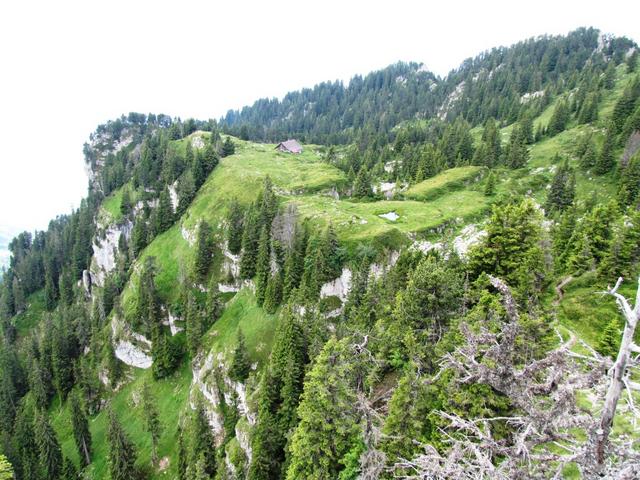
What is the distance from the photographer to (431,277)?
3478 cm

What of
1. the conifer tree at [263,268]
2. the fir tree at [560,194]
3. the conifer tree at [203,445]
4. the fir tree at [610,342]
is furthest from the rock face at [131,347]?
the fir tree at [560,194]

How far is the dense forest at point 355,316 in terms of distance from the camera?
43.4 ft

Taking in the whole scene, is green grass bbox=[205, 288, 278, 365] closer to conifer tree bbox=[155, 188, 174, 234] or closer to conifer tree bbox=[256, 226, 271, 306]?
conifer tree bbox=[256, 226, 271, 306]

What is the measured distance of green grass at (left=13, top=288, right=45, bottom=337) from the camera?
158m

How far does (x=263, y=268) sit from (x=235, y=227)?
73.5 ft

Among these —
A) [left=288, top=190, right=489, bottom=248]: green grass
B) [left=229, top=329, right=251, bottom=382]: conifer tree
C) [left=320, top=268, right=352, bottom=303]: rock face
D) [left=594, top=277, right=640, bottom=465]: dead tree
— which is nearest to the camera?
[left=594, top=277, right=640, bottom=465]: dead tree

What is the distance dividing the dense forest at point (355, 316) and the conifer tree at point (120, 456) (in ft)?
1.21

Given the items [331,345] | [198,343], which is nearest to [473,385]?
[331,345]

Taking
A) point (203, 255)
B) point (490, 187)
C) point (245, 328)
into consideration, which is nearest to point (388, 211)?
point (490, 187)

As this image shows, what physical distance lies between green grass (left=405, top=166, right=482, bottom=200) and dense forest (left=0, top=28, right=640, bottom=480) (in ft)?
2.43

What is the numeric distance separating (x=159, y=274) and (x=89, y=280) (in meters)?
79.2

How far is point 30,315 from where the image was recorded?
16500 cm

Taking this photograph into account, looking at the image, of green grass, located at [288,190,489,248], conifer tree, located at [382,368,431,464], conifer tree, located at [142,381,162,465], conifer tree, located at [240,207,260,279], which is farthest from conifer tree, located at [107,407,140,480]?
conifer tree, located at [382,368,431,464]

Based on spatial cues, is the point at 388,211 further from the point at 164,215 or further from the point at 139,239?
the point at 139,239
